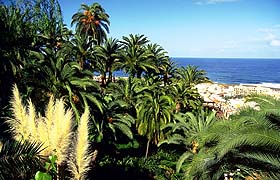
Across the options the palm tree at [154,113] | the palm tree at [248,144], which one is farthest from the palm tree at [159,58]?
the palm tree at [248,144]

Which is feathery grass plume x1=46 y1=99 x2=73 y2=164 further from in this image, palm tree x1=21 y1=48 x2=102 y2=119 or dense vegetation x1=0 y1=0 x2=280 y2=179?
palm tree x1=21 y1=48 x2=102 y2=119

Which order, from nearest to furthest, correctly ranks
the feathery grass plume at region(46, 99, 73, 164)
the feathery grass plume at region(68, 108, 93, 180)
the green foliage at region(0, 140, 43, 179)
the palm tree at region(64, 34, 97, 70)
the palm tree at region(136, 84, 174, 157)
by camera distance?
the green foliage at region(0, 140, 43, 179), the feathery grass plume at region(68, 108, 93, 180), the feathery grass plume at region(46, 99, 73, 164), the palm tree at region(136, 84, 174, 157), the palm tree at region(64, 34, 97, 70)

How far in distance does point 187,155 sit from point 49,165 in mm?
11370

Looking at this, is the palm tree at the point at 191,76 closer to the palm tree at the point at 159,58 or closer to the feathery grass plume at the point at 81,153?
the palm tree at the point at 159,58

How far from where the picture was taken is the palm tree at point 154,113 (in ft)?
67.3

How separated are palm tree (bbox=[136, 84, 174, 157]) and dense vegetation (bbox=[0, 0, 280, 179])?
0.23 feet

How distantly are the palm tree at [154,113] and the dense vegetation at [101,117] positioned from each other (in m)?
0.07

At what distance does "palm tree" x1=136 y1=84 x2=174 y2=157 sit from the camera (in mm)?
20516

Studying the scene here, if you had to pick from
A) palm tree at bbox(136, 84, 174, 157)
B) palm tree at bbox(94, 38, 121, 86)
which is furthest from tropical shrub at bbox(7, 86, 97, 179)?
palm tree at bbox(94, 38, 121, 86)

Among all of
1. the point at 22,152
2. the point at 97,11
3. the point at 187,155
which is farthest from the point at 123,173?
the point at 97,11

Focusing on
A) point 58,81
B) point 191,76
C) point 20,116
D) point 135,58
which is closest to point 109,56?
point 135,58

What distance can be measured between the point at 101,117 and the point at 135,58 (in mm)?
9322

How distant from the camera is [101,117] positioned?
60.5 feet

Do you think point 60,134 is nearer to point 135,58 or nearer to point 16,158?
point 16,158
